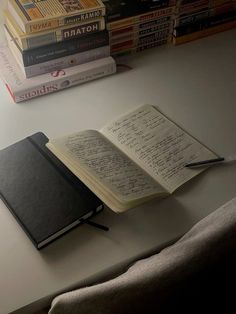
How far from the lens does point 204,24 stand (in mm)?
1368

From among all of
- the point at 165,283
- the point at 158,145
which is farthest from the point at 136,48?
the point at 165,283

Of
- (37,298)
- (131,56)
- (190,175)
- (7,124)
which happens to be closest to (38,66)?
(7,124)

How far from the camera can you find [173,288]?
26.9 inches

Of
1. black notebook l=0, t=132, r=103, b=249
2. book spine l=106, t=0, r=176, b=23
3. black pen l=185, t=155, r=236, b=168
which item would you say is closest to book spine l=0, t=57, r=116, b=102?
book spine l=106, t=0, r=176, b=23

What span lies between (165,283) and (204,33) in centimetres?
91

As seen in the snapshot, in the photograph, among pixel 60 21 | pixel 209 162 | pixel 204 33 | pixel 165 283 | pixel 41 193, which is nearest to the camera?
pixel 165 283

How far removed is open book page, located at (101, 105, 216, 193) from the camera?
99 centimetres

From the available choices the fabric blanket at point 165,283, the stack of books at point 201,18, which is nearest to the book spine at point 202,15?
the stack of books at point 201,18

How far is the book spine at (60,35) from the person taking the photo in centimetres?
114

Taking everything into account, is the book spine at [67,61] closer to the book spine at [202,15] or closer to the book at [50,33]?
the book at [50,33]

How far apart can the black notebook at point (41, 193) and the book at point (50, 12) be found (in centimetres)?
31

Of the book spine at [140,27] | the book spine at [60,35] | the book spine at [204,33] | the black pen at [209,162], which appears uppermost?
the book spine at [60,35]

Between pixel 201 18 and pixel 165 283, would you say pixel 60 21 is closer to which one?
pixel 201 18

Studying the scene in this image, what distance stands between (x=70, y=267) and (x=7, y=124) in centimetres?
43
